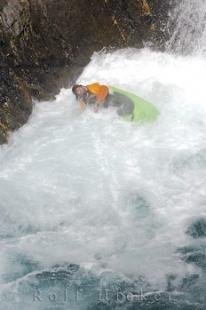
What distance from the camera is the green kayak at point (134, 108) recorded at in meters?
9.43

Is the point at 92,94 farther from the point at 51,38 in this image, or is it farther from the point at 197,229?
the point at 197,229

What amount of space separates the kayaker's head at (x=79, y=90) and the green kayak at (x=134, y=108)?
2.01 feet

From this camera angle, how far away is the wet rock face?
932 cm

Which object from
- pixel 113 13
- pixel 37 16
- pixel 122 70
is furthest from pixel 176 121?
pixel 37 16

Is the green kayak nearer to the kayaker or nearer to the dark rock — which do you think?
the kayaker

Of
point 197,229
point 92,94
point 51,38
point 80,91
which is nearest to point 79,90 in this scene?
point 80,91

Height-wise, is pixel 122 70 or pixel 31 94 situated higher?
pixel 122 70

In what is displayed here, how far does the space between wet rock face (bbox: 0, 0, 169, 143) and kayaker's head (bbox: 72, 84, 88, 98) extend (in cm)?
90

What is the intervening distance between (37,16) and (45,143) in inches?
101

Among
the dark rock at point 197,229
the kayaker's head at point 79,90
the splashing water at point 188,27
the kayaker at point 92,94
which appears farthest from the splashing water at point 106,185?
the splashing water at point 188,27

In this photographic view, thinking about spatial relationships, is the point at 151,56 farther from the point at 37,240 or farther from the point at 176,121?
the point at 37,240

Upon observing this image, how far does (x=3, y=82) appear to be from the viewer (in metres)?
9.17

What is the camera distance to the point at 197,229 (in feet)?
24.1

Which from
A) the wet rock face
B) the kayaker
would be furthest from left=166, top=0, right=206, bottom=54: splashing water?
the kayaker
